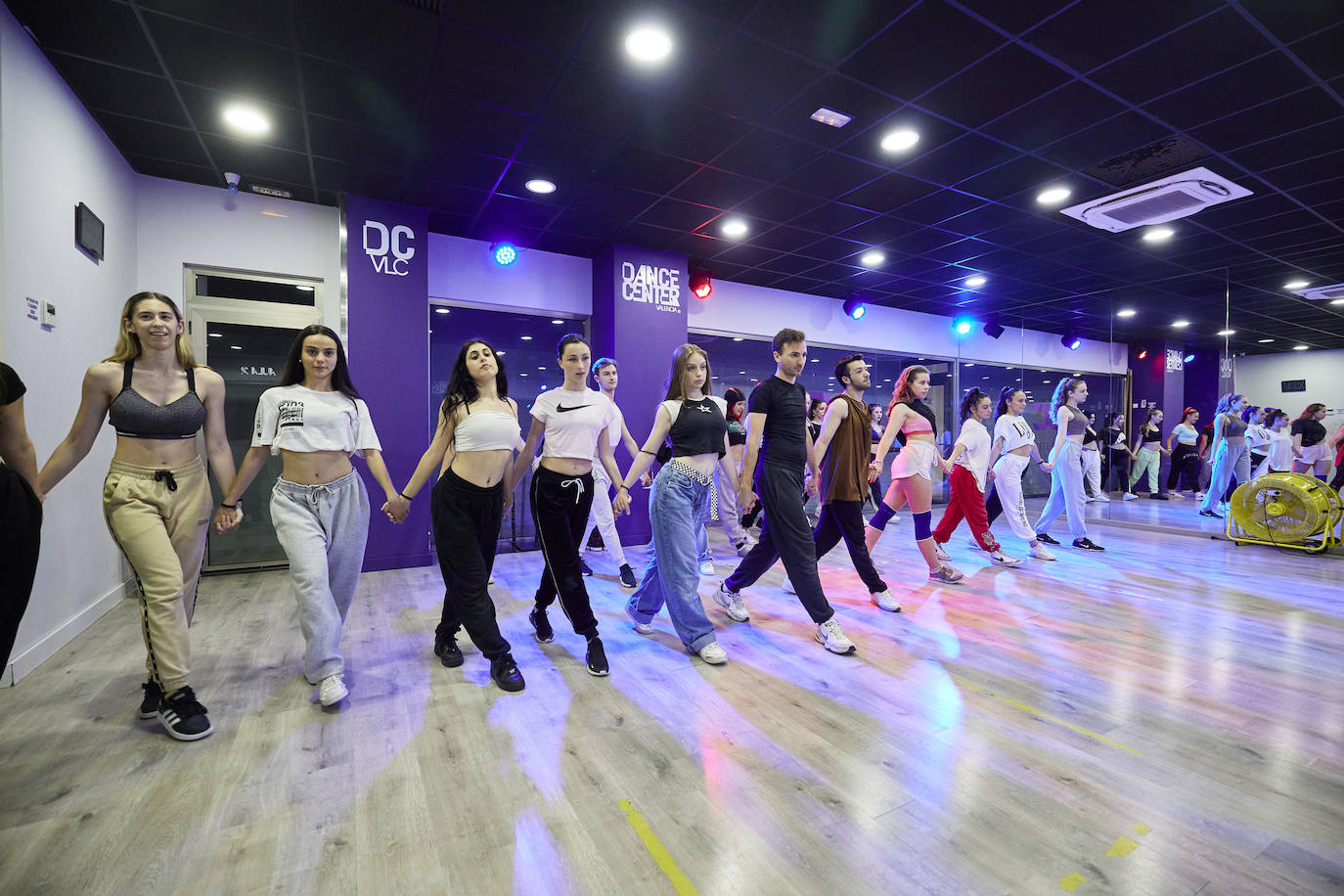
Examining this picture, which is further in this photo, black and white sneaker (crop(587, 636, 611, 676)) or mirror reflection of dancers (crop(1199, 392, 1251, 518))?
mirror reflection of dancers (crop(1199, 392, 1251, 518))

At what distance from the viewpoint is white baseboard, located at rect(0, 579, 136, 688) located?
273 centimetres

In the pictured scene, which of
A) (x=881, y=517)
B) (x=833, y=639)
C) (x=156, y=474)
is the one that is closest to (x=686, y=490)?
(x=833, y=639)

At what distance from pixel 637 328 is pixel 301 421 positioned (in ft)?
14.0

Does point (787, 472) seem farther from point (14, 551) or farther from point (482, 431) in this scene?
point (14, 551)

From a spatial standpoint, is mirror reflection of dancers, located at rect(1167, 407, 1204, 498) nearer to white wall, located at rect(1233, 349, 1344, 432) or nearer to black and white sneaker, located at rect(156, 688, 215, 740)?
white wall, located at rect(1233, 349, 1344, 432)

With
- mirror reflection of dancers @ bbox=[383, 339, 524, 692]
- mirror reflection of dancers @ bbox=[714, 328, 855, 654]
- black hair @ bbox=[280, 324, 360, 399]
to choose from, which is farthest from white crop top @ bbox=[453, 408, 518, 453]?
mirror reflection of dancers @ bbox=[714, 328, 855, 654]

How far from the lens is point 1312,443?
5820mm

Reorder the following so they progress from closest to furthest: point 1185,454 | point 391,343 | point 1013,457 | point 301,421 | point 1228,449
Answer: point 301,421
point 391,343
point 1013,457
point 1228,449
point 1185,454

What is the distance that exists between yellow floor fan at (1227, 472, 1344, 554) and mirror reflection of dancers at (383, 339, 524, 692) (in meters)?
7.54

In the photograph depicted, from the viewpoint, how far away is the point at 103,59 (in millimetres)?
3258

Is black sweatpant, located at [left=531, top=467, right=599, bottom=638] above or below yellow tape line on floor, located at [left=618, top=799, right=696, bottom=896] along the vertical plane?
above

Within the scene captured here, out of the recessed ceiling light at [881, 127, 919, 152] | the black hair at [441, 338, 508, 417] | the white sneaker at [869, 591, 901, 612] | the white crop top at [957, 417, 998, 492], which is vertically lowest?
the white sneaker at [869, 591, 901, 612]

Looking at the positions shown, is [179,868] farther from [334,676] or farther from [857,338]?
[857,338]

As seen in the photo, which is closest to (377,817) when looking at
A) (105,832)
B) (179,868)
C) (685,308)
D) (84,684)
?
(179,868)
